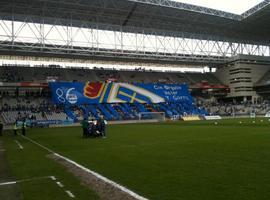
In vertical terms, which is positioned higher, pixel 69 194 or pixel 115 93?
pixel 115 93

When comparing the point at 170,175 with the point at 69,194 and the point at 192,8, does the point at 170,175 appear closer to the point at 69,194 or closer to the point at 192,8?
the point at 69,194

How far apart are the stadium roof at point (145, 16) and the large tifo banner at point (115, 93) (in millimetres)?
12236

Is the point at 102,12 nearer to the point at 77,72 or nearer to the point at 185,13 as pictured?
the point at 185,13

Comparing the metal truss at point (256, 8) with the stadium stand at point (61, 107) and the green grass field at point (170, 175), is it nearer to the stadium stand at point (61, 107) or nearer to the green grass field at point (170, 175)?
the stadium stand at point (61, 107)

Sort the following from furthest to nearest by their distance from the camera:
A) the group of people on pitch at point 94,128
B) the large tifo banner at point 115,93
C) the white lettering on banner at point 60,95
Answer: the large tifo banner at point 115,93, the white lettering on banner at point 60,95, the group of people on pitch at point 94,128

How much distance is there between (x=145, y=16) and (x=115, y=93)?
1793 cm

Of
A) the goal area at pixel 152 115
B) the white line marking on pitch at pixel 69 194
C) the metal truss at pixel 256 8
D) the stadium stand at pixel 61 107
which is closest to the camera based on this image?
the white line marking on pitch at pixel 69 194

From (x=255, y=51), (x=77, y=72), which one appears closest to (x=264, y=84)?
(x=255, y=51)

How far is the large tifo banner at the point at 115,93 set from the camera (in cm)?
7194

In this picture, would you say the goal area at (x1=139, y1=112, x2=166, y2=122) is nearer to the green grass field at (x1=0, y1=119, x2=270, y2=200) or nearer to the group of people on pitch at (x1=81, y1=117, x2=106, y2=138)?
the group of people on pitch at (x1=81, y1=117, x2=106, y2=138)

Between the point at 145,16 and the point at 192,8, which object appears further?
the point at 145,16

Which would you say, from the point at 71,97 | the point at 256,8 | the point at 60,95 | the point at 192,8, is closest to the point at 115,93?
the point at 71,97

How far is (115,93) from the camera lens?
7744 cm

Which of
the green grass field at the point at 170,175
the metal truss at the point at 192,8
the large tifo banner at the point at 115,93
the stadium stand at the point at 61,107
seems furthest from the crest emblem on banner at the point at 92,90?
the green grass field at the point at 170,175
